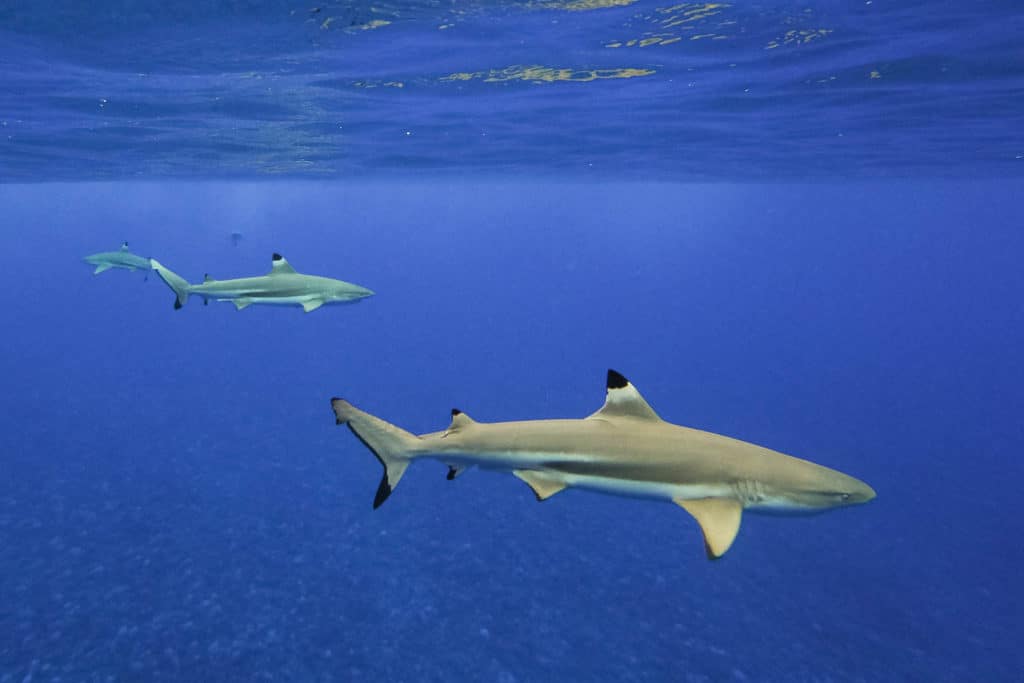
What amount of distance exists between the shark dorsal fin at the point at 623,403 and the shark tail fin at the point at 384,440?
1.68 m

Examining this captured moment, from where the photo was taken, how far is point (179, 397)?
23.2 meters

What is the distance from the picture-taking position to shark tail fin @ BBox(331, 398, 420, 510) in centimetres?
527

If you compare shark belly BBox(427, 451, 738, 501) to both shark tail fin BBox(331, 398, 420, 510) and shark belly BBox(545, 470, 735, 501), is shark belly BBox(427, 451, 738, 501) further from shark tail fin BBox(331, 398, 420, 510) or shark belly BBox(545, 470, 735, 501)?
shark tail fin BBox(331, 398, 420, 510)

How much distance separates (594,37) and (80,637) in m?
13.6

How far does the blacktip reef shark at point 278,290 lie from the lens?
34.6 feet

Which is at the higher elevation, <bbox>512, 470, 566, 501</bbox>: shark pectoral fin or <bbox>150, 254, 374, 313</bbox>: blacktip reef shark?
<bbox>150, 254, 374, 313</bbox>: blacktip reef shark

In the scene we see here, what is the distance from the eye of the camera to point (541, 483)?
5164 millimetres

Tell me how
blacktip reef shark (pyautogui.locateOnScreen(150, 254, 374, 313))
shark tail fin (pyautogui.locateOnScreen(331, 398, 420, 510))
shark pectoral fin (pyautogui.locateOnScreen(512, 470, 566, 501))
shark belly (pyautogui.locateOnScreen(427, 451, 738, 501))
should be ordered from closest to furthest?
1. shark belly (pyautogui.locateOnScreen(427, 451, 738, 501))
2. shark pectoral fin (pyautogui.locateOnScreen(512, 470, 566, 501))
3. shark tail fin (pyautogui.locateOnScreen(331, 398, 420, 510))
4. blacktip reef shark (pyautogui.locateOnScreen(150, 254, 374, 313))

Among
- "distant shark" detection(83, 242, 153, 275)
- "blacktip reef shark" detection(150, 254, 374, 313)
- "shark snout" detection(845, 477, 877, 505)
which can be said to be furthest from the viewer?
"distant shark" detection(83, 242, 153, 275)

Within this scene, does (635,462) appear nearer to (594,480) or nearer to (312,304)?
(594,480)

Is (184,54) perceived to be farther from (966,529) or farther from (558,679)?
(966,529)

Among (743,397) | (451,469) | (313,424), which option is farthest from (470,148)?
(451,469)

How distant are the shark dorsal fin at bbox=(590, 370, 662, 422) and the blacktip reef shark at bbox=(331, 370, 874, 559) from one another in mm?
12

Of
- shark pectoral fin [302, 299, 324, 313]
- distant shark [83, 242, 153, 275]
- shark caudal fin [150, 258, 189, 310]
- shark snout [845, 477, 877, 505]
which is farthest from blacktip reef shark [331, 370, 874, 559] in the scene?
distant shark [83, 242, 153, 275]
